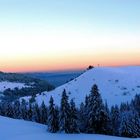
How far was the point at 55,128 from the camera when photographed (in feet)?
232

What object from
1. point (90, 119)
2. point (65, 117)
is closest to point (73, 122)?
point (65, 117)

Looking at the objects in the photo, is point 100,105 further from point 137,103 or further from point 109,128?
point 137,103

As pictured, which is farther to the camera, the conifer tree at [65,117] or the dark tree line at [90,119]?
the dark tree line at [90,119]

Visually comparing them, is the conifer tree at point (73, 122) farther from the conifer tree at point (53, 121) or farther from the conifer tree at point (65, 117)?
the conifer tree at point (53, 121)

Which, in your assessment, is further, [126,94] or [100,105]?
[126,94]

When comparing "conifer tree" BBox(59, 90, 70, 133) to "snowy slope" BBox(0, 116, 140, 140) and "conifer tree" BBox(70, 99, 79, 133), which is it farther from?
"snowy slope" BBox(0, 116, 140, 140)

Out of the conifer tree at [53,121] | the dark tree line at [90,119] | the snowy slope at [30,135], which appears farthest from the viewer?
the conifer tree at [53,121]

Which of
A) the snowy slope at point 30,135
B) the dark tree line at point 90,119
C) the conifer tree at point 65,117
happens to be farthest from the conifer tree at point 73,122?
the snowy slope at point 30,135

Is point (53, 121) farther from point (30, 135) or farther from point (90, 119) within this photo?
point (30, 135)

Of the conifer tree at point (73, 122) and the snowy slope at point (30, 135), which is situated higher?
the conifer tree at point (73, 122)

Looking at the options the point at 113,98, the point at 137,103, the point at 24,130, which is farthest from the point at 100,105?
the point at 113,98

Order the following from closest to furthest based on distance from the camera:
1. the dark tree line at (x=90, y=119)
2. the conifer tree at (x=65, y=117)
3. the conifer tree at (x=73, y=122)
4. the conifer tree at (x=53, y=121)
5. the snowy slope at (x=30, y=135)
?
the snowy slope at (x=30, y=135), the conifer tree at (x=73, y=122), the conifer tree at (x=65, y=117), the dark tree line at (x=90, y=119), the conifer tree at (x=53, y=121)

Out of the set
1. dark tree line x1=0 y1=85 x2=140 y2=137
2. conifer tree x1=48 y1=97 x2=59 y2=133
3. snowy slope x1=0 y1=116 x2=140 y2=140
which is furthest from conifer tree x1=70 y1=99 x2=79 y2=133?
conifer tree x1=48 y1=97 x2=59 y2=133

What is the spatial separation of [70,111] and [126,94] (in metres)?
114
